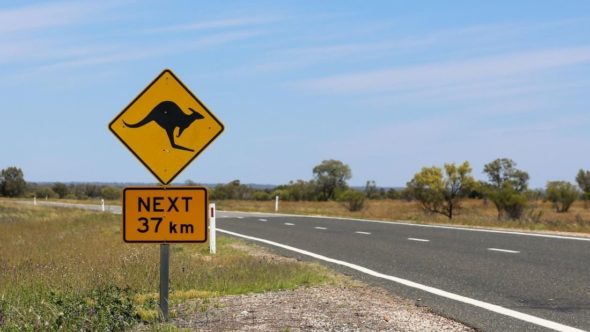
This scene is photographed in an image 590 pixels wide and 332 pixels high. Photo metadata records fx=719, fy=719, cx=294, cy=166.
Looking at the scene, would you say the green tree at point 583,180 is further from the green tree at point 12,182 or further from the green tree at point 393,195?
the green tree at point 12,182

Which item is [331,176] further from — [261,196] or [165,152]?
[165,152]

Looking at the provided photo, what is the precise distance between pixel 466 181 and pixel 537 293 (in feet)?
120

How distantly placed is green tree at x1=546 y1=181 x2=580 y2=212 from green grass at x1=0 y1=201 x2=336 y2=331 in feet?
155

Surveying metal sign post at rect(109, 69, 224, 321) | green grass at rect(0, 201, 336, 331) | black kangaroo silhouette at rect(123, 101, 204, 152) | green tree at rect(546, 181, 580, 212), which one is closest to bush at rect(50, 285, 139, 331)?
green grass at rect(0, 201, 336, 331)

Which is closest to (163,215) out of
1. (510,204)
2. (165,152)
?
(165,152)

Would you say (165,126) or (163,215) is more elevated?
(165,126)

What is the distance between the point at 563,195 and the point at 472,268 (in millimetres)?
48006

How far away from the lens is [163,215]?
674 centimetres

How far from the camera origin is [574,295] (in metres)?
9.09

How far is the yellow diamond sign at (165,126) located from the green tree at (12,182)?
11224cm

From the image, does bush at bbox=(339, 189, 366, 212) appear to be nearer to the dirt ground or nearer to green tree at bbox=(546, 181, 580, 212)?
green tree at bbox=(546, 181, 580, 212)

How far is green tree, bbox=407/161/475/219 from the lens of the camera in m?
43.6

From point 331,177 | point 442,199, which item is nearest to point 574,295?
point 442,199

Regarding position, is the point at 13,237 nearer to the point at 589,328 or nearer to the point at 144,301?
the point at 144,301
